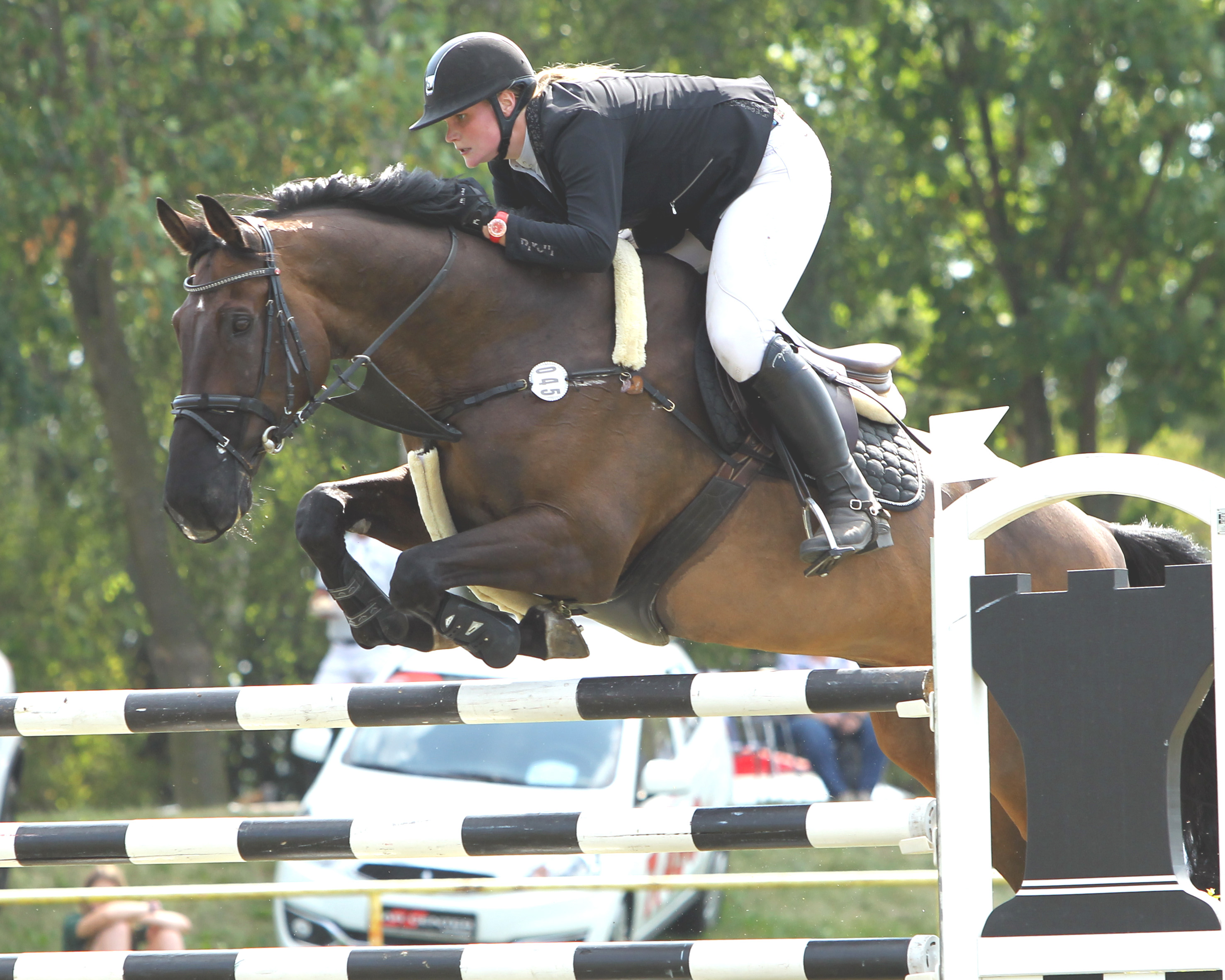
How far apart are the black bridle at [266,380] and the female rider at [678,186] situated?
45 cm

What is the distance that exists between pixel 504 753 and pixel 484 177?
4386mm

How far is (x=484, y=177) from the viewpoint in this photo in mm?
9289

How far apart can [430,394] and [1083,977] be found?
181 cm

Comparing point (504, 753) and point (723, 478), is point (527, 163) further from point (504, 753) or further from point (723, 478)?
point (504, 753)

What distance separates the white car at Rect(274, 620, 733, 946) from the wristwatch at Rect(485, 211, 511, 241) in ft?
8.88

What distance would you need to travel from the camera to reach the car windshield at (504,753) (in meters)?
6.34

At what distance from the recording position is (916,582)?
332 centimetres

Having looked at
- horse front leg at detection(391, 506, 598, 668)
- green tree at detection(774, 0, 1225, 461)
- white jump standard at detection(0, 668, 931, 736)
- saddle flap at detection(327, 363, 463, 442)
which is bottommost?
white jump standard at detection(0, 668, 931, 736)

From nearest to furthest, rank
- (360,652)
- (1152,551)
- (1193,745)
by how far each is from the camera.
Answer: (1193,745), (1152,551), (360,652)

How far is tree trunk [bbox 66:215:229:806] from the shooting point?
10.9 m

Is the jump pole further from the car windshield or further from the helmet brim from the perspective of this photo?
the car windshield

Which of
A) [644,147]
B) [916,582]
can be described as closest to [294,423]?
[644,147]

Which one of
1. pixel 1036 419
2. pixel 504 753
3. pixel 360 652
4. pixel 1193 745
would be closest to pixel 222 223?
pixel 1193 745

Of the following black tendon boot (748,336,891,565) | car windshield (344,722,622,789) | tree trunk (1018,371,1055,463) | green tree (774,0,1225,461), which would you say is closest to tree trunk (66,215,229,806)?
car windshield (344,722,622,789)
